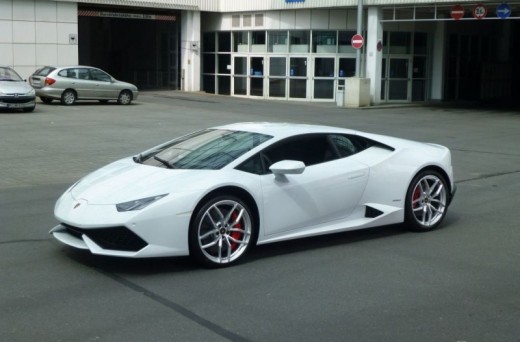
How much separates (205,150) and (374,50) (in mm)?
24384

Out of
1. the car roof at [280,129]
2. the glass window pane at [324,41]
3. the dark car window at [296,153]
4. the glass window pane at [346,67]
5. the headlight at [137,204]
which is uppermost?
the glass window pane at [324,41]

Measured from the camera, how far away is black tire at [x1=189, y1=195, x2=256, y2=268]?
6.09 metres

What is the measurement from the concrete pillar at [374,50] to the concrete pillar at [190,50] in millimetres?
10218

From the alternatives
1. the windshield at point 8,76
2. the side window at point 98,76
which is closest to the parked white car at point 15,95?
the windshield at point 8,76

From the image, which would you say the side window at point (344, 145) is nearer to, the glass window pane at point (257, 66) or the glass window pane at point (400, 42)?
the glass window pane at point (400, 42)

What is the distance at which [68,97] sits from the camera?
88.1ft

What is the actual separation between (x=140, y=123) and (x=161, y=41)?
1989cm

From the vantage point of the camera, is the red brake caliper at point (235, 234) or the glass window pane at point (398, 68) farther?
the glass window pane at point (398, 68)

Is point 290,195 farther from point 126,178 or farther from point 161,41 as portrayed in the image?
point 161,41

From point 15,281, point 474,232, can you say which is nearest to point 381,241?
point 474,232

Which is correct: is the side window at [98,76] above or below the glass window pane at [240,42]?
below

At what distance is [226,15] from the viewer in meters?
36.5

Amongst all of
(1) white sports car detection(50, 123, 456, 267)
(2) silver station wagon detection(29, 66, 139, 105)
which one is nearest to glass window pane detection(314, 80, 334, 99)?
(2) silver station wagon detection(29, 66, 139, 105)

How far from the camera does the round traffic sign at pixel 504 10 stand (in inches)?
1038
